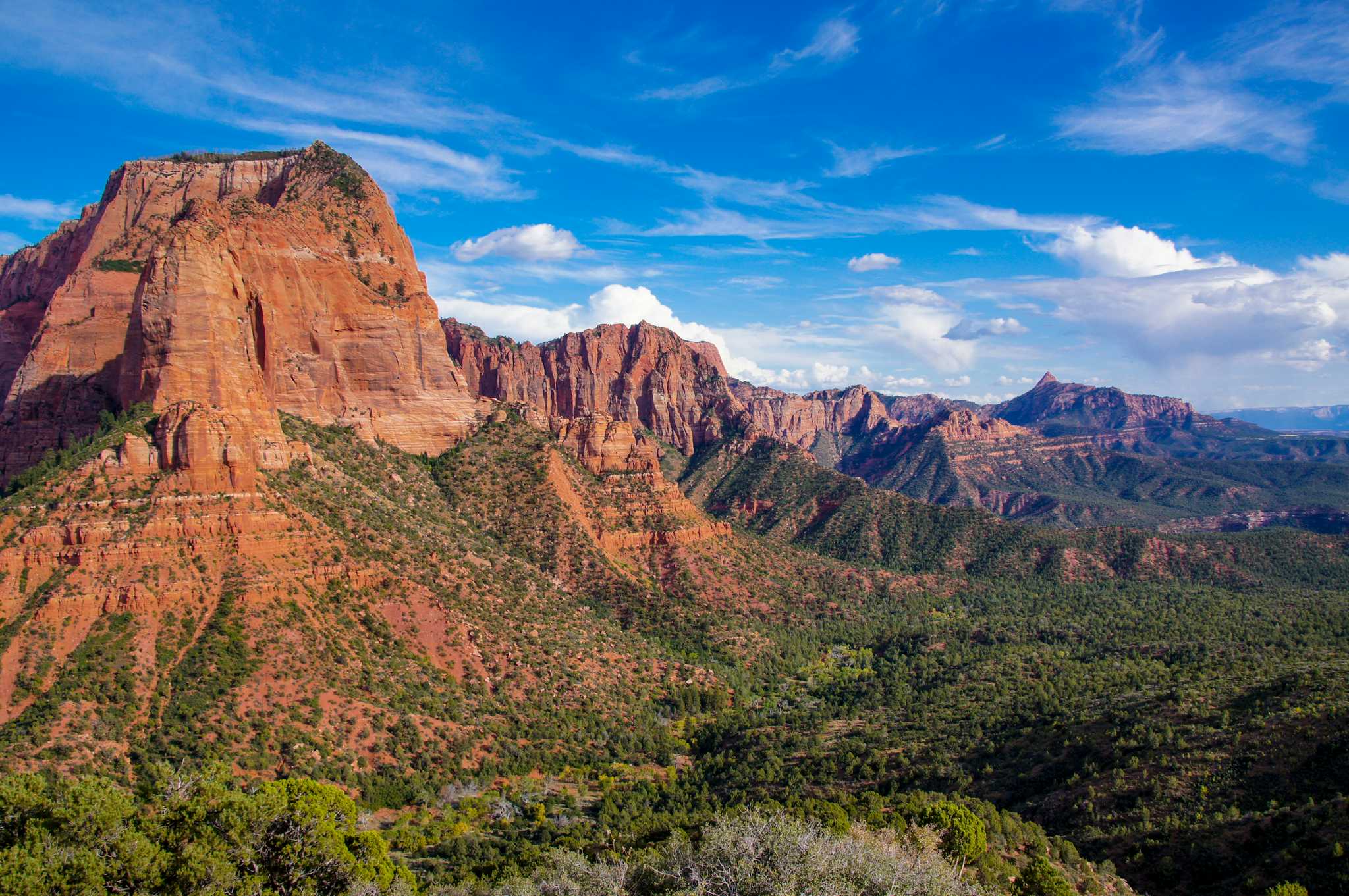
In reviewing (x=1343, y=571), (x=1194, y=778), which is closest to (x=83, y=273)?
(x=1194, y=778)

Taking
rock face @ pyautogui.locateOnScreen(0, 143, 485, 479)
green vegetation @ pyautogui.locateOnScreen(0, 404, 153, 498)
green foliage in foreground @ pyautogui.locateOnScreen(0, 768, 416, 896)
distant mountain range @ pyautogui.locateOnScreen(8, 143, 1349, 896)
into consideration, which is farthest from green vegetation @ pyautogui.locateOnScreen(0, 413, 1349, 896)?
rock face @ pyautogui.locateOnScreen(0, 143, 485, 479)

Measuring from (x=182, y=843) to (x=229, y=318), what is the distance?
154 ft

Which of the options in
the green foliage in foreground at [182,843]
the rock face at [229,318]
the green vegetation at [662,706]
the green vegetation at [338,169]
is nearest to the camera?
the green foliage in foreground at [182,843]

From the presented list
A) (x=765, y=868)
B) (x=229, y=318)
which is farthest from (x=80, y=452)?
(x=765, y=868)

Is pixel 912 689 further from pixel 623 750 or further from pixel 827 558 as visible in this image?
pixel 827 558

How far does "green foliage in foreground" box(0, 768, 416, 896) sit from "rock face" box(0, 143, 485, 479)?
3183cm

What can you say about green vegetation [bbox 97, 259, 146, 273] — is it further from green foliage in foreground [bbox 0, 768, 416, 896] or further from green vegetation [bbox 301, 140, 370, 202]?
green foliage in foreground [bbox 0, 768, 416, 896]

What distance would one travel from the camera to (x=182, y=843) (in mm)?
30016

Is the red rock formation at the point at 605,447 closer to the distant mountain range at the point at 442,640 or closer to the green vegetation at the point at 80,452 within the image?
the distant mountain range at the point at 442,640

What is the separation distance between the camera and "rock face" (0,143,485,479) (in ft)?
199

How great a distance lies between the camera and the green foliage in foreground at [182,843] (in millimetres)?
27484

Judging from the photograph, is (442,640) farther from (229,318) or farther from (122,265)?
(122,265)

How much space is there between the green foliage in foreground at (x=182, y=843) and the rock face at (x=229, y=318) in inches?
1253

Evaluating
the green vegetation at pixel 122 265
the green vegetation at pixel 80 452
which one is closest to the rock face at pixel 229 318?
the green vegetation at pixel 122 265
